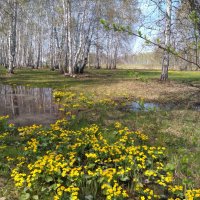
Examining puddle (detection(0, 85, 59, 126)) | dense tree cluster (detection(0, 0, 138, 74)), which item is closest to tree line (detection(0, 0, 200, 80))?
dense tree cluster (detection(0, 0, 138, 74))

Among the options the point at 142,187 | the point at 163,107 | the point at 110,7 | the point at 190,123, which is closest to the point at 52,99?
the point at 163,107

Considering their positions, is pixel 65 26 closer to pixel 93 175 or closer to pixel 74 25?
pixel 74 25

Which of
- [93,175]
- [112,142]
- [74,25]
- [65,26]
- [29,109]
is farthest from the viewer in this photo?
[74,25]

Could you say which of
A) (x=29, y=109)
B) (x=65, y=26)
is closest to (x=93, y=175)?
(x=29, y=109)

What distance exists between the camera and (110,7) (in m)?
31.2

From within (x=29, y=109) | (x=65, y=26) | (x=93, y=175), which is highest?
(x=65, y=26)

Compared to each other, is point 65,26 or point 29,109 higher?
point 65,26

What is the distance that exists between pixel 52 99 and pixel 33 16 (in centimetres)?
3426

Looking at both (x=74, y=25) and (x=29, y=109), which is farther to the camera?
(x=74, y=25)

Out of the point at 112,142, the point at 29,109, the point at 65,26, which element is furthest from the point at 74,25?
the point at 112,142

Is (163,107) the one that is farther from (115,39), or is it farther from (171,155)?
(115,39)

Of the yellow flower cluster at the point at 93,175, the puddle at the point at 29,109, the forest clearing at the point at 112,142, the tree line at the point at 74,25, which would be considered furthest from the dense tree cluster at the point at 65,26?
the yellow flower cluster at the point at 93,175

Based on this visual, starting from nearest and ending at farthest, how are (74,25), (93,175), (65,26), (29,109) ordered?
(93,175)
(29,109)
(65,26)
(74,25)

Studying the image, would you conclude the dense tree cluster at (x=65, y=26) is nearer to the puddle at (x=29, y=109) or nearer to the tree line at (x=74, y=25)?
the tree line at (x=74, y=25)
